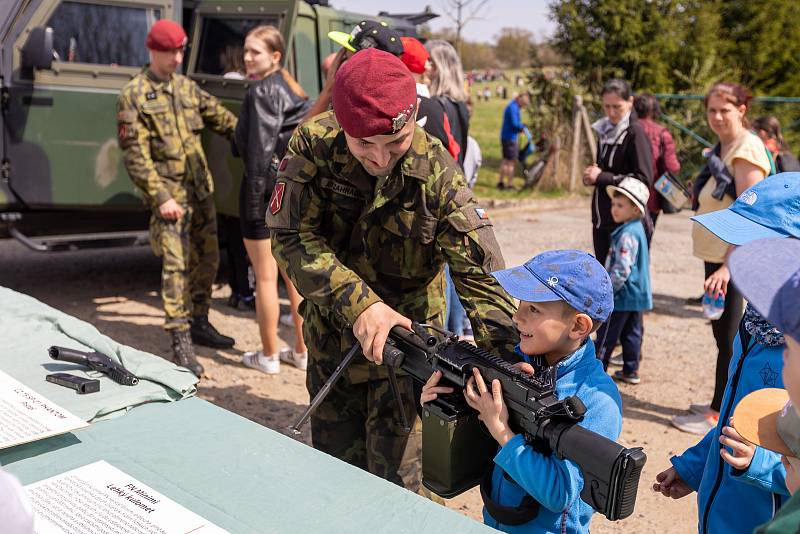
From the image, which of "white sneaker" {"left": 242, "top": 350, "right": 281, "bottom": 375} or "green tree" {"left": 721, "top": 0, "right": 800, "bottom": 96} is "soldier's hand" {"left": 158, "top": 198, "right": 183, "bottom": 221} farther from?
"green tree" {"left": 721, "top": 0, "right": 800, "bottom": 96}

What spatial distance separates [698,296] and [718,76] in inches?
300

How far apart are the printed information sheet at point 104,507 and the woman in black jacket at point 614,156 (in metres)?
3.57

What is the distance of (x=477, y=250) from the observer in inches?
87.3

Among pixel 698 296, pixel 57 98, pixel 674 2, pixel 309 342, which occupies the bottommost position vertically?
pixel 698 296

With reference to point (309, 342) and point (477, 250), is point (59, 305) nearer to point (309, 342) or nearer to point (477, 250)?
point (309, 342)

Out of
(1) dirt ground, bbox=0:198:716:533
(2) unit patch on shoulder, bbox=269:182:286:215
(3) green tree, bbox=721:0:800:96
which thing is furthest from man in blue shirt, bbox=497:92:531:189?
(2) unit patch on shoulder, bbox=269:182:286:215

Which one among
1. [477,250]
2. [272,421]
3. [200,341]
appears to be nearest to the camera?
[477,250]

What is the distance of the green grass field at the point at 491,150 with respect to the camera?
1185 cm

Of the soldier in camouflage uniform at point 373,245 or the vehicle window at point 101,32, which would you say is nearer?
the soldier in camouflage uniform at point 373,245

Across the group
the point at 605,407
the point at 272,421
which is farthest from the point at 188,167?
the point at 605,407

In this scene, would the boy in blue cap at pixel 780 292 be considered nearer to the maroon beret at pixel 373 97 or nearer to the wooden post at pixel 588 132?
the maroon beret at pixel 373 97

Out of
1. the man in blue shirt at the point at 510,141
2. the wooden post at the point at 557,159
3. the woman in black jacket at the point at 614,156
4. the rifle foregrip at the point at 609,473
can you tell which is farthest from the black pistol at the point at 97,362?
the man in blue shirt at the point at 510,141

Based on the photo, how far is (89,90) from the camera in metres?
5.39

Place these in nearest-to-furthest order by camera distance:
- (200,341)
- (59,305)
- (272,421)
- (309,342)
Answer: (309,342), (272,421), (200,341), (59,305)
